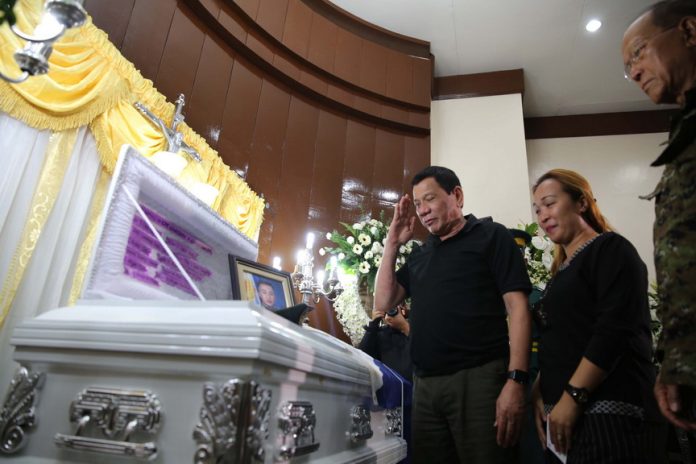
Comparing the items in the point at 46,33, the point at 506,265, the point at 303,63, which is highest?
the point at 303,63

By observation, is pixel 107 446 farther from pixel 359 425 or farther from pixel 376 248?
pixel 376 248

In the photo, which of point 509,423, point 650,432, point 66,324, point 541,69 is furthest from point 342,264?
point 541,69

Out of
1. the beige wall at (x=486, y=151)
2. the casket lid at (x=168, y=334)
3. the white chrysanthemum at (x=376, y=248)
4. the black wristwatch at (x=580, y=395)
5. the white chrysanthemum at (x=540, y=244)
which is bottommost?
the black wristwatch at (x=580, y=395)

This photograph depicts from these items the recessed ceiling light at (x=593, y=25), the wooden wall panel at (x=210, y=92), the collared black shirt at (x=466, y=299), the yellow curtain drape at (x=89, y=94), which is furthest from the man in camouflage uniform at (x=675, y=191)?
the recessed ceiling light at (x=593, y=25)

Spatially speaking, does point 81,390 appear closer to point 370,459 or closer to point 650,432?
point 370,459

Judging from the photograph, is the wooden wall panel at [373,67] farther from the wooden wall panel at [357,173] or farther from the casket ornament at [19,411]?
the casket ornament at [19,411]

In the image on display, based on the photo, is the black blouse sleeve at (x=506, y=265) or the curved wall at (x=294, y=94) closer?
the black blouse sleeve at (x=506, y=265)

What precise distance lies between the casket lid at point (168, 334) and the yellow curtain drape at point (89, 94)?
1320mm

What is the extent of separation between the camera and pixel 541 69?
4.84 meters

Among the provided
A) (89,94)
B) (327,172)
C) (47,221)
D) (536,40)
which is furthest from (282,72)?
(536,40)

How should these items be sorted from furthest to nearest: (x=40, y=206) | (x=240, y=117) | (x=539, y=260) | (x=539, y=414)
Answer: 1. (x=240, y=117)
2. (x=539, y=260)
3. (x=40, y=206)
4. (x=539, y=414)

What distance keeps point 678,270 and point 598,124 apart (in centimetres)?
524

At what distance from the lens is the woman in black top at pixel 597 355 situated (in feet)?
3.22

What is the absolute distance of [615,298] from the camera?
1062mm
